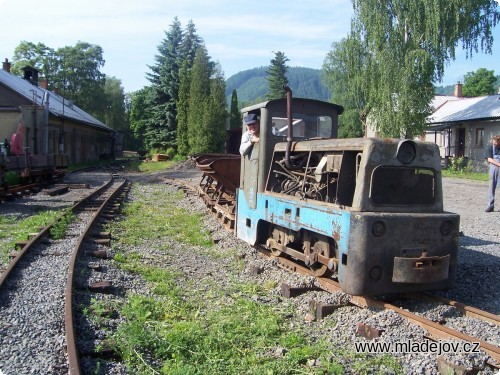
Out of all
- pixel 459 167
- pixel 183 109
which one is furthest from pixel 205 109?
pixel 459 167

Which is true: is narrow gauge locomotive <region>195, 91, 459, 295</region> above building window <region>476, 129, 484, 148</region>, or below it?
below

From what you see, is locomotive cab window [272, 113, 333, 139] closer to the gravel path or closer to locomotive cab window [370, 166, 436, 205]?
the gravel path

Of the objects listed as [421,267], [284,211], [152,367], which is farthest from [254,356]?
[284,211]

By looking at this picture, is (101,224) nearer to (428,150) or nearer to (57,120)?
→ (428,150)

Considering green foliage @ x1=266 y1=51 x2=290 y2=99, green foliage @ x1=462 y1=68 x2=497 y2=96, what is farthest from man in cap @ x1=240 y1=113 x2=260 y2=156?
green foliage @ x1=462 y1=68 x2=497 y2=96

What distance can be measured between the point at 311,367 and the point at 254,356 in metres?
0.47

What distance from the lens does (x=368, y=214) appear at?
5082 mm

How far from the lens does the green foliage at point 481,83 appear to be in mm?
72562

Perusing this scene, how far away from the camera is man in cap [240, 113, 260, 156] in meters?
7.79

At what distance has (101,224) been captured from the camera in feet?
32.5

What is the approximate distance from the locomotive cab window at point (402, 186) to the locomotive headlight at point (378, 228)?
0.33m

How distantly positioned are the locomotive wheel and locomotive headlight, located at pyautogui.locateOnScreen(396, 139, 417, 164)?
4.31 feet

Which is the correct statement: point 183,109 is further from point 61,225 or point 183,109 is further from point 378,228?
point 378,228

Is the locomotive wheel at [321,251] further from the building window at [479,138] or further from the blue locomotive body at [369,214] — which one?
the building window at [479,138]
